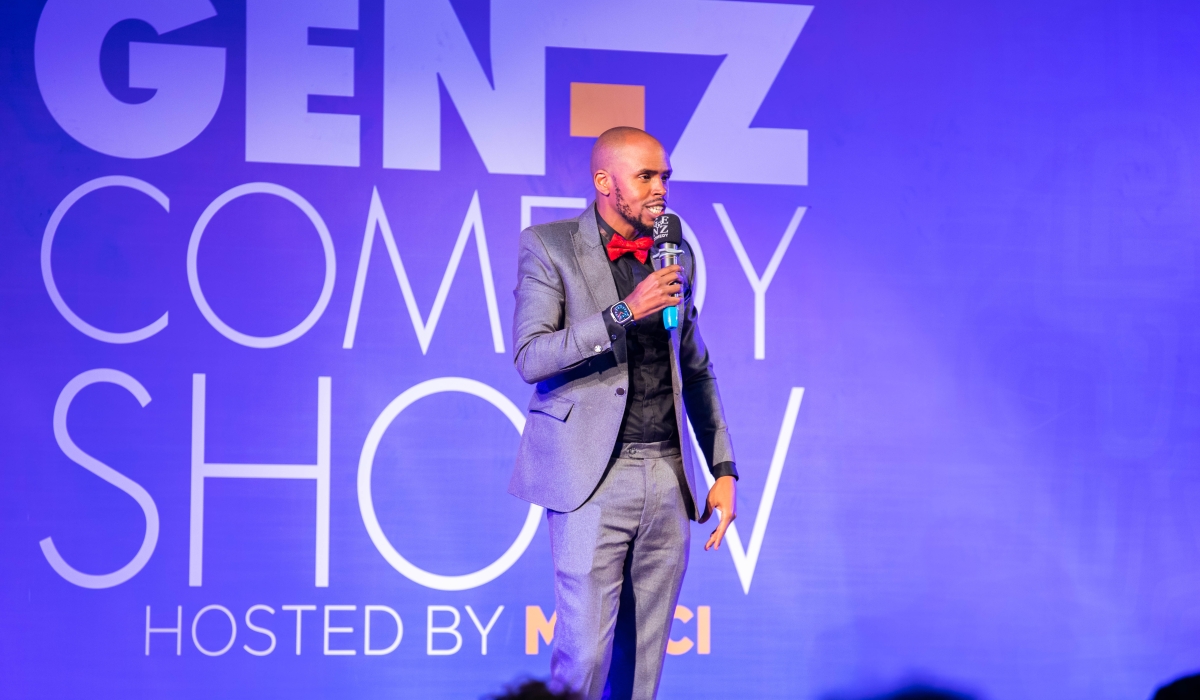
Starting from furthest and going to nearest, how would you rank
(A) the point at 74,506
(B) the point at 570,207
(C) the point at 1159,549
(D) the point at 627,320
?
(C) the point at 1159,549
(B) the point at 570,207
(A) the point at 74,506
(D) the point at 627,320

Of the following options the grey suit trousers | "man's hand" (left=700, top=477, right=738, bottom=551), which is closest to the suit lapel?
the grey suit trousers

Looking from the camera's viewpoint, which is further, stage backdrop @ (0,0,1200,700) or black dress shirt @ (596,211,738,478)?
stage backdrop @ (0,0,1200,700)

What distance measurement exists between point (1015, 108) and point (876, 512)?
149 cm

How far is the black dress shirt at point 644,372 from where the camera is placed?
7.99 feet

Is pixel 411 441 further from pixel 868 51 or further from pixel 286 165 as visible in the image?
pixel 868 51

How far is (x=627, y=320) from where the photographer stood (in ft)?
7.36

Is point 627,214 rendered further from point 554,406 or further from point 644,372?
point 554,406

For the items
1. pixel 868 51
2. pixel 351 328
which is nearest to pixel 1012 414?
pixel 868 51

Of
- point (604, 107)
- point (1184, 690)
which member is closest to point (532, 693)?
point (1184, 690)

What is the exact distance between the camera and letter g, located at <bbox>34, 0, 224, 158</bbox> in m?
3.31

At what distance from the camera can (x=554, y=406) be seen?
2.40m

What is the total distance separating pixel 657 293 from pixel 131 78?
206cm

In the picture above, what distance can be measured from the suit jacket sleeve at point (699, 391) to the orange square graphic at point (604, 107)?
104 centimetres

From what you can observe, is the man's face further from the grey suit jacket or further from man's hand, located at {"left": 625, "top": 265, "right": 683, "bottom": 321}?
man's hand, located at {"left": 625, "top": 265, "right": 683, "bottom": 321}
